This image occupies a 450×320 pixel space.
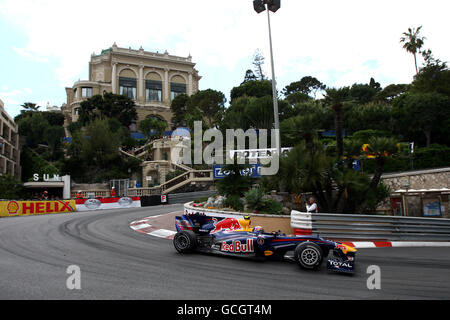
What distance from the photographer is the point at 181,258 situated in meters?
8.12

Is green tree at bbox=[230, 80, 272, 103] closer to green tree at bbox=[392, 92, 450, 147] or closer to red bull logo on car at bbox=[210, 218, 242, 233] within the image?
green tree at bbox=[392, 92, 450, 147]

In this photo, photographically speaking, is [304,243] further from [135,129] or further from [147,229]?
[135,129]

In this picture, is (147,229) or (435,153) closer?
(147,229)

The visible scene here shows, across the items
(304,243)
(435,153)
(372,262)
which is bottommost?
(372,262)

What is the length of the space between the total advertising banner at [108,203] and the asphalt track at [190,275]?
647 inches

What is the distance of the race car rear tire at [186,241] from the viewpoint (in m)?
8.58

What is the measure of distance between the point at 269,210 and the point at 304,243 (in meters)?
5.57

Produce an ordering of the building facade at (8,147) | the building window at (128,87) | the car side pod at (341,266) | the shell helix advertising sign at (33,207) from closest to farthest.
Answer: the car side pod at (341,266) → the shell helix advertising sign at (33,207) → the building facade at (8,147) → the building window at (128,87)

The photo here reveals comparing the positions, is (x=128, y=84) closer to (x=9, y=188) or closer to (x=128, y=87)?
(x=128, y=87)

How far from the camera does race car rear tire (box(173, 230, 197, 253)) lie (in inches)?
338

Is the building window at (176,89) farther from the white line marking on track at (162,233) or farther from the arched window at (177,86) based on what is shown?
the white line marking on track at (162,233)

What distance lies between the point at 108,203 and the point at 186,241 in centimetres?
2042

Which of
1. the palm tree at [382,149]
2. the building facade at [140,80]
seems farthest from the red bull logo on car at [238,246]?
the building facade at [140,80]
